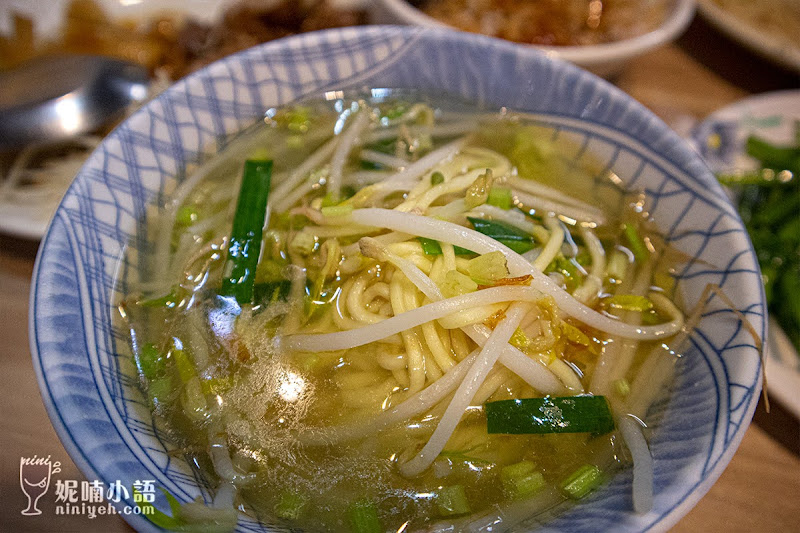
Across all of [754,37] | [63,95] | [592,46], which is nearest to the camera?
[63,95]

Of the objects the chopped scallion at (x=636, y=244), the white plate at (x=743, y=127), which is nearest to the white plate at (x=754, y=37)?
the white plate at (x=743, y=127)

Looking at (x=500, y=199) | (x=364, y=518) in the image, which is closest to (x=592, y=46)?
(x=500, y=199)

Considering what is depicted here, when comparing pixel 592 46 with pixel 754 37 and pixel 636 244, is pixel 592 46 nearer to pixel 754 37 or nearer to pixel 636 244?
pixel 754 37

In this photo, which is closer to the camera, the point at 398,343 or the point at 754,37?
the point at 398,343

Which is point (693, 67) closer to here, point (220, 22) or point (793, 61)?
point (793, 61)

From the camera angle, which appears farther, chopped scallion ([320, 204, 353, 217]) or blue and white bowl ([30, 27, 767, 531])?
chopped scallion ([320, 204, 353, 217])

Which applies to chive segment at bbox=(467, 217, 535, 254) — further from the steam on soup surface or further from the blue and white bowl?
the blue and white bowl

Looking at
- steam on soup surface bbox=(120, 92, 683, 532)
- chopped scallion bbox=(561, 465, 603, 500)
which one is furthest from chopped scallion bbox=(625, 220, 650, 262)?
chopped scallion bbox=(561, 465, 603, 500)
